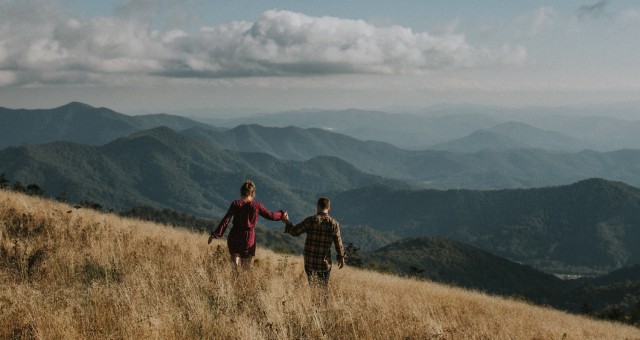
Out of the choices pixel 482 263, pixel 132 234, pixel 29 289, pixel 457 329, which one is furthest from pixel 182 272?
pixel 482 263

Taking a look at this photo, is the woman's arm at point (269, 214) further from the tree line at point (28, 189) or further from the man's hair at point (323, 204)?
the tree line at point (28, 189)

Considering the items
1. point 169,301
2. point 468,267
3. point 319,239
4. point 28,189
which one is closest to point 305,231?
point 319,239

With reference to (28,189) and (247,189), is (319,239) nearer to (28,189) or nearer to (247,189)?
(247,189)

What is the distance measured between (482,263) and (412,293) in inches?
7635

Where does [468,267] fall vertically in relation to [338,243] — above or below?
below

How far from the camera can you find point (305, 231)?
26.2 feet

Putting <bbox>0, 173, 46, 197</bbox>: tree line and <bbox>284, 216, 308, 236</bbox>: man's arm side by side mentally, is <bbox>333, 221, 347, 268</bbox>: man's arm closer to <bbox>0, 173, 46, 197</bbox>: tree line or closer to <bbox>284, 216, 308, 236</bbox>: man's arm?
<bbox>284, 216, 308, 236</bbox>: man's arm

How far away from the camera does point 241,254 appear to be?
8.23 m

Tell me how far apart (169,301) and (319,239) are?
2.83 m

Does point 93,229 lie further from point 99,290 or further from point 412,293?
point 412,293

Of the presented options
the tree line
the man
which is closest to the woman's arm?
the man

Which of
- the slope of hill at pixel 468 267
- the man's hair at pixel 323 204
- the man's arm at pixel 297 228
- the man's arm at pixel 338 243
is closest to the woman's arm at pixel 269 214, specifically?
the man's arm at pixel 297 228

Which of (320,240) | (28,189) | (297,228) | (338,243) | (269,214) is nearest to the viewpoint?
(338,243)

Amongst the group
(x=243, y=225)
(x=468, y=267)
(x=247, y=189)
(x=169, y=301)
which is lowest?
(x=468, y=267)
